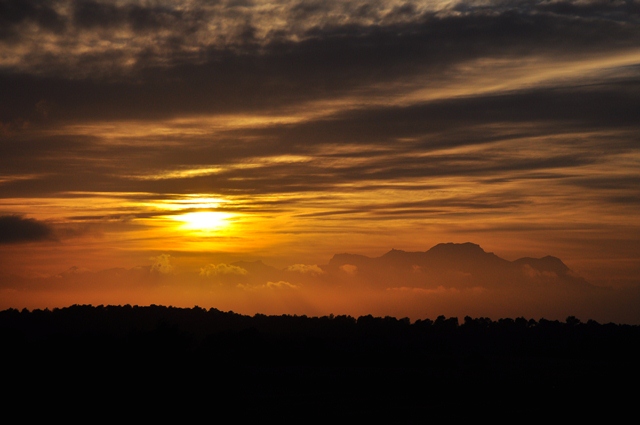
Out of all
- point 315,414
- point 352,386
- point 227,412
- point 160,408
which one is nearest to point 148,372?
point 160,408

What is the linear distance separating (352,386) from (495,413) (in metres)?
34.3

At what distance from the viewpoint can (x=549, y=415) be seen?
267 feet

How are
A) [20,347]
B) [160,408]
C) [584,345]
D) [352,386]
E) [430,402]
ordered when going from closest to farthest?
1. [160,408]
2. [20,347]
3. [430,402]
4. [352,386]
5. [584,345]

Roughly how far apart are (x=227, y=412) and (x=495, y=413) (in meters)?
37.6

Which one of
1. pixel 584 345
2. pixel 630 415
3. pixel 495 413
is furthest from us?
pixel 584 345

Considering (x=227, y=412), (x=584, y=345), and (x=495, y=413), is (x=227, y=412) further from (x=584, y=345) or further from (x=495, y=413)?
(x=584, y=345)

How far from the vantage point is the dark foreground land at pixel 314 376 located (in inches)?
2138

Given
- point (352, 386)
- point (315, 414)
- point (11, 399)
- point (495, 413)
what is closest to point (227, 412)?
point (11, 399)

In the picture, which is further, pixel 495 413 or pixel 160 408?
pixel 495 413

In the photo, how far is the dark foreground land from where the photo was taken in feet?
178

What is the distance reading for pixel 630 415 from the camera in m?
77.3

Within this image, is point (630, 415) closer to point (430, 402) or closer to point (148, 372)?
point (430, 402)

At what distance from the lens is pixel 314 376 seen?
128 metres

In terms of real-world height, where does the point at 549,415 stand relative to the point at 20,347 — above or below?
below
